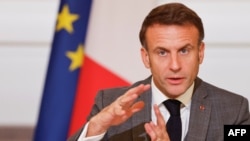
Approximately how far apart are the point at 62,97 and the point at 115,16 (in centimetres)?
33

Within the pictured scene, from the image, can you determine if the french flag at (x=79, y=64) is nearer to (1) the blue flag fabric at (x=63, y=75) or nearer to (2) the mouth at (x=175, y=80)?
(1) the blue flag fabric at (x=63, y=75)

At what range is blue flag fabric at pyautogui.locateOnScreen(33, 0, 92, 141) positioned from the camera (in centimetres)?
157

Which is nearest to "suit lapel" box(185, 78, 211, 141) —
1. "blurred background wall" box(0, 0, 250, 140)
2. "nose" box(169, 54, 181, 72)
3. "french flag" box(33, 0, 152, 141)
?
"nose" box(169, 54, 181, 72)

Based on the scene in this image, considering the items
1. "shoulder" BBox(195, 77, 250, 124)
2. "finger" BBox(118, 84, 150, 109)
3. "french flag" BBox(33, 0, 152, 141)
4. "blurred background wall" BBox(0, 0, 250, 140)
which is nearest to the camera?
"finger" BBox(118, 84, 150, 109)

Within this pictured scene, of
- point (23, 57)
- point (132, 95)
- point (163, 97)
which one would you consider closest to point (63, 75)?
point (23, 57)

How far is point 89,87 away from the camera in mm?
1568

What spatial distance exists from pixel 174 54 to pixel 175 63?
0.02 metres

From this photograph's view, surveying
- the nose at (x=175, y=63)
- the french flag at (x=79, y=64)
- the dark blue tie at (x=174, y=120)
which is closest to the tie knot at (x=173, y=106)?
the dark blue tie at (x=174, y=120)

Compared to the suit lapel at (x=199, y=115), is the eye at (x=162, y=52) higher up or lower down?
higher up

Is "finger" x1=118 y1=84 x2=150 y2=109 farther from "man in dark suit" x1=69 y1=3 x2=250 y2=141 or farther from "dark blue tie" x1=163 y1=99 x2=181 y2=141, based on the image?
"dark blue tie" x1=163 y1=99 x2=181 y2=141

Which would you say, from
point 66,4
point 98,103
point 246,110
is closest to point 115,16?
point 66,4

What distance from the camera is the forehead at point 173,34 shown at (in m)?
1.10

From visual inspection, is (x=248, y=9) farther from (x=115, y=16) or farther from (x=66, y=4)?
(x=66, y=4)

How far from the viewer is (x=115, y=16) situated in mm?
1548
